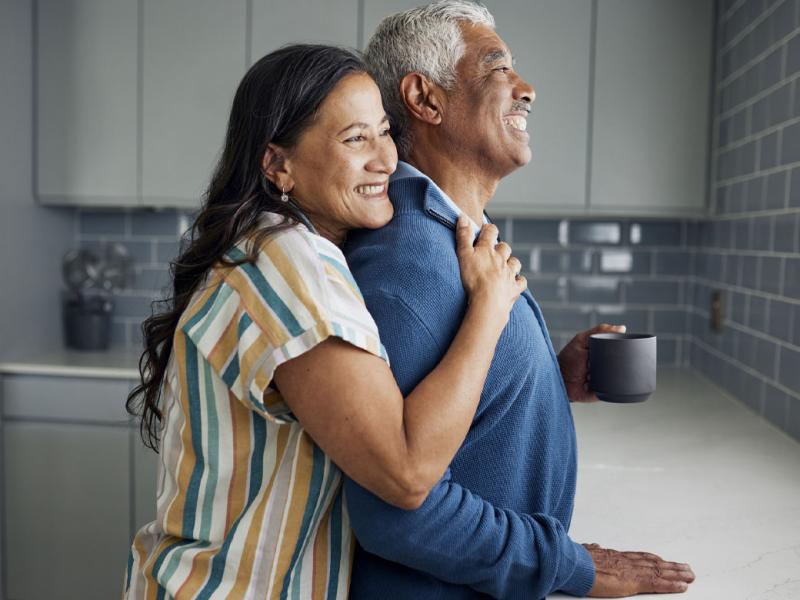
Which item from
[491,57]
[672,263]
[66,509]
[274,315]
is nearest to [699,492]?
[491,57]

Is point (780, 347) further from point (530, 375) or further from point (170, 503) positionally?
point (170, 503)

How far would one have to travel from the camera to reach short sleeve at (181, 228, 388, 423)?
851mm

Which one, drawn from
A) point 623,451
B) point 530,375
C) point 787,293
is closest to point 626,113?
point 787,293

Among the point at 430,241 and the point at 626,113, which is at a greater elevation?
the point at 626,113

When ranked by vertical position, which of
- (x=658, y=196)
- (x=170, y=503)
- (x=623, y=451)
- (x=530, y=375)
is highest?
(x=658, y=196)

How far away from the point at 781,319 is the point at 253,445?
1463mm

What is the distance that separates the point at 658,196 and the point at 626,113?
287 millimetres

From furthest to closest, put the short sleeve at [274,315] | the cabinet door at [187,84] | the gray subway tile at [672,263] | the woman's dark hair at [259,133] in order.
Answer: the gray subway tile at [672,263], the cabinet door at [187,84], the woman's dark hair at [259,133], the short sleeve at [274,315]

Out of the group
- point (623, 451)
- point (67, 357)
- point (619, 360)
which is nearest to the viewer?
point (619, 360)

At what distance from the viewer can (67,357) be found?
9.48 ft

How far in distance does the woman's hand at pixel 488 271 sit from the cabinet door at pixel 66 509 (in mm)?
1965

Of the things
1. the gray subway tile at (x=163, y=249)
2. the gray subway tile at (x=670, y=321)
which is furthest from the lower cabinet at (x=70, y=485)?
the gray subway tile at (x=670, y=321)

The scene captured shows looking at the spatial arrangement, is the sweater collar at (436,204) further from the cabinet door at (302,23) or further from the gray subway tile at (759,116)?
the cabinet door at (302,23)

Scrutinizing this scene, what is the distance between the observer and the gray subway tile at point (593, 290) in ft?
9.97
